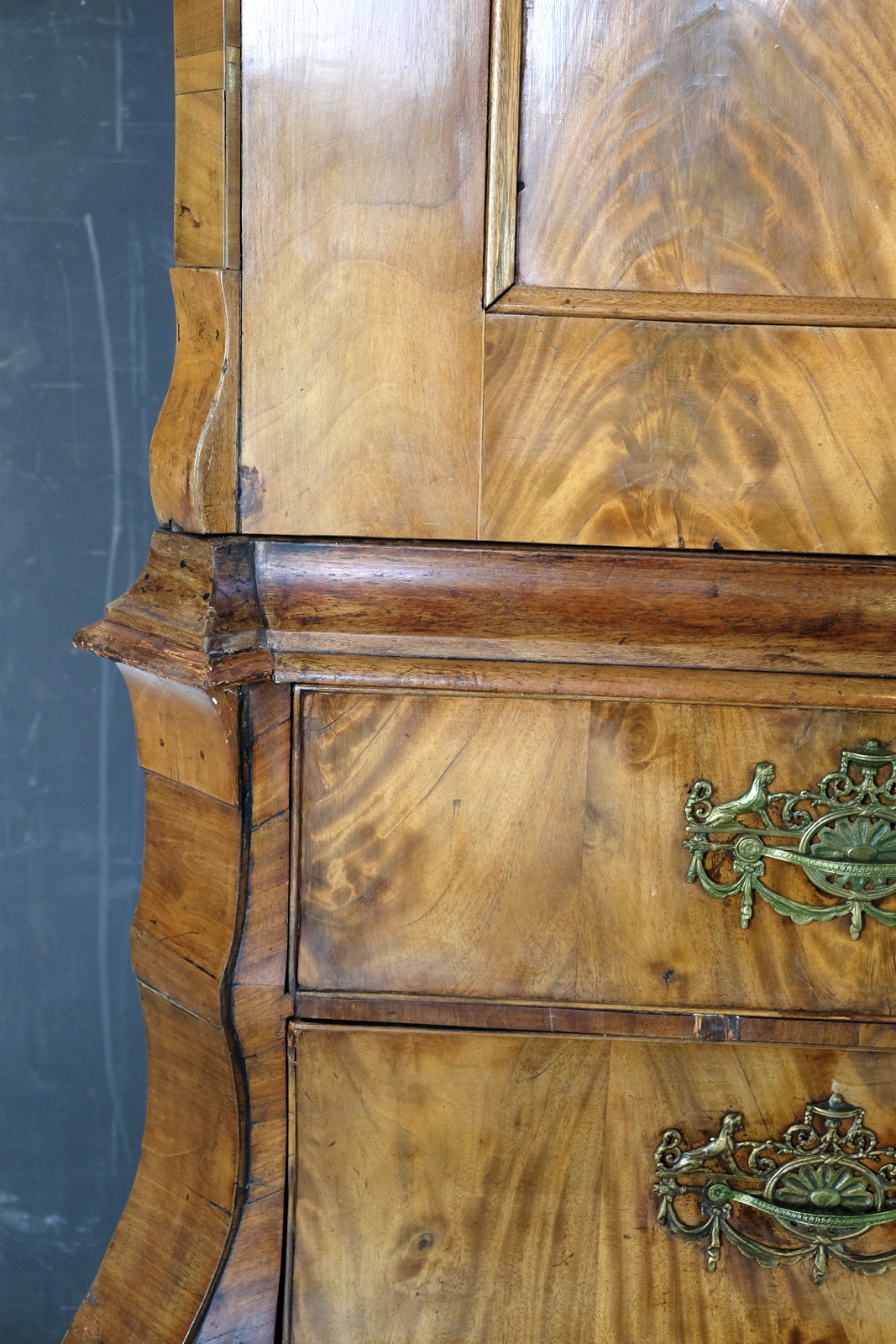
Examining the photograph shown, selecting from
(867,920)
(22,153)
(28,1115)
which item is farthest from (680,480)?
(28,1115)

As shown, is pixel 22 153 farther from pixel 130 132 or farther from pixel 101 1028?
pixel 101 1028

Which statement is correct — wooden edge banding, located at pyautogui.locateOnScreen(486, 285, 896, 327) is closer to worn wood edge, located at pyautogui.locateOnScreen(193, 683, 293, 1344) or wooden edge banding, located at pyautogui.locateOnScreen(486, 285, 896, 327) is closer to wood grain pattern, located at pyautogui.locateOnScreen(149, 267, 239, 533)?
wood grain pattern, located at pyautogui.locateOnScreen(149, 267, 239, 533)

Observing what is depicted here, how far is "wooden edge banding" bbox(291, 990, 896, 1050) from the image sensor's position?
2.01 feet

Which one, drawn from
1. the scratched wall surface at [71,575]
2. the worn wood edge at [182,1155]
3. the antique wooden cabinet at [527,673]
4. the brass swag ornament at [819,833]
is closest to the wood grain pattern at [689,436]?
the antique wooden cabinet at [527,673]

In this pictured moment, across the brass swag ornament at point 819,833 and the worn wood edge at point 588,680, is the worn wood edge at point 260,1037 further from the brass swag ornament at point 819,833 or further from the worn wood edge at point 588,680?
the brass swag ornament at point 819,833

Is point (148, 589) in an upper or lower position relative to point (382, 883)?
upper

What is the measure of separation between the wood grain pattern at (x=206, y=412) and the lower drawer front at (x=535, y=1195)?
0.31 metres

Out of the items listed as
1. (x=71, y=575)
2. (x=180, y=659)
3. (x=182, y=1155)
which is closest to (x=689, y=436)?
(x=180, y=659)

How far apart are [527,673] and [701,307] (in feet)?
0.70

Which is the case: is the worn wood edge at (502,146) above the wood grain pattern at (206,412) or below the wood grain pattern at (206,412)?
above

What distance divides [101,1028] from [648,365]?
0.83 metres

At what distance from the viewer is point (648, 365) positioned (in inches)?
22.6

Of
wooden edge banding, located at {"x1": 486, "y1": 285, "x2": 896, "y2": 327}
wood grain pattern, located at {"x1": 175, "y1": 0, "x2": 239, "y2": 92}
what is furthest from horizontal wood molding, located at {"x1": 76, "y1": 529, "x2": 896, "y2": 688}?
wood grain pattern, located at {"x1": 175, "y1": 0, "x2": 239, "y2": 92}

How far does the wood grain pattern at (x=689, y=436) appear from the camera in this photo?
0.57 m
